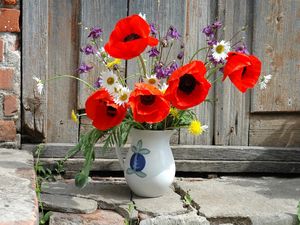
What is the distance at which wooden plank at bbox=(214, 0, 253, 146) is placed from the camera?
3246mm

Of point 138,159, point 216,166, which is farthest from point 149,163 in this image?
point 216,166

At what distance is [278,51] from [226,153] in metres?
0.60

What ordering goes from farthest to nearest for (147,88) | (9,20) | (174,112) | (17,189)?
(9,20), (174,112), (147,88), (17,189)

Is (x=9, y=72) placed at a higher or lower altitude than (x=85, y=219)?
higher

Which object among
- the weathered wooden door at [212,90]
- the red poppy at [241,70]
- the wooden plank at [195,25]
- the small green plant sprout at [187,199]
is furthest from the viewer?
the wooden plank at [195,25]

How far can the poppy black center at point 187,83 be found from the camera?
2.41m

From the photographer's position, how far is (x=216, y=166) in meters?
3.26

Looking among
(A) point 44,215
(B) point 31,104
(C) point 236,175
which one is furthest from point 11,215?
(C) point 236,175

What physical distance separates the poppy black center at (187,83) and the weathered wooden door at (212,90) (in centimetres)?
72

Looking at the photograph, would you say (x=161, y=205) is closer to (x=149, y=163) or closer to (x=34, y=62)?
(x=149, y=163)

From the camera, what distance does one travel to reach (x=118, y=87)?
96.0 inches

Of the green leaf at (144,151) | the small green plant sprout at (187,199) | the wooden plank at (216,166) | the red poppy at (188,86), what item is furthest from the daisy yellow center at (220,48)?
the wooden plank at (216,166)

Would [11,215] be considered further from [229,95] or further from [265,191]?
[229,95]

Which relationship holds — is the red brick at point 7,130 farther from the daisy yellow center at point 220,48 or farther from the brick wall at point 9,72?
the daisy yellow center at point 220,48
